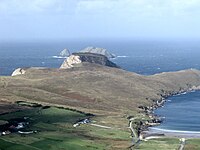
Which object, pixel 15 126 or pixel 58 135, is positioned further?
pixel 15 126

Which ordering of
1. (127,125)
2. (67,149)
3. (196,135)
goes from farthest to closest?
(127,125) < (196,135) < (67,149)

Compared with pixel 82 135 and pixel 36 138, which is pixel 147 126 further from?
pixel 36 138

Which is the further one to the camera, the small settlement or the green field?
the small settlement

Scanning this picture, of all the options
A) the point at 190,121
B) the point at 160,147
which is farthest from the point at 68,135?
the point at 190,121

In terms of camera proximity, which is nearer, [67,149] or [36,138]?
[67,149]

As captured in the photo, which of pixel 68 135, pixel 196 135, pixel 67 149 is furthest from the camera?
pixel 196 135

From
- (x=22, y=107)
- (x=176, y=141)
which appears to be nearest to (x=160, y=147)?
(x=176, y=141)

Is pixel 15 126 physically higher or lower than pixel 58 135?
higher

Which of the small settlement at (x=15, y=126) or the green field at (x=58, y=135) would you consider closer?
the green field at (x=58, y=135)

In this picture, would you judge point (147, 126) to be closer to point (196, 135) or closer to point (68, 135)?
point (196, 135)
